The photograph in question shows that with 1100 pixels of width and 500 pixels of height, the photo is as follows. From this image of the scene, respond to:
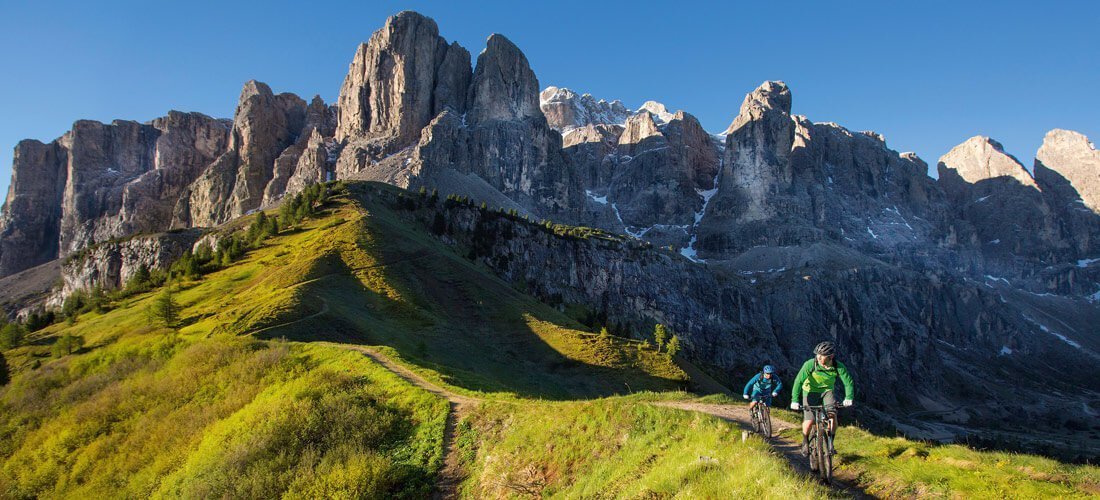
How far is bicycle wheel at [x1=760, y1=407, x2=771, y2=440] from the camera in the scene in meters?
15.6

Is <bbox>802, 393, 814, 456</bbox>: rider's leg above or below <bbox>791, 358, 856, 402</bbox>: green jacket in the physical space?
below

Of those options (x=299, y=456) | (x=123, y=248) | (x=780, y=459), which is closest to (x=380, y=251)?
(x=299, y=456)

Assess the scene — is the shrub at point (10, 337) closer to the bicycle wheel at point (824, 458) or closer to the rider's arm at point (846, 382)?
the bicycle wheel at point (824, 458)

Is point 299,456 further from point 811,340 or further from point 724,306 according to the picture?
point 811,340

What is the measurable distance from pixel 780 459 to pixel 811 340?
633 feet

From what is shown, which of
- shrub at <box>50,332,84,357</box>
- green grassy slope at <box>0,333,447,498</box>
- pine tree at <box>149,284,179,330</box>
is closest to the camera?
green grassy slope at <box>0,333,447,498</box>

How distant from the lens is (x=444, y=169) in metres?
180

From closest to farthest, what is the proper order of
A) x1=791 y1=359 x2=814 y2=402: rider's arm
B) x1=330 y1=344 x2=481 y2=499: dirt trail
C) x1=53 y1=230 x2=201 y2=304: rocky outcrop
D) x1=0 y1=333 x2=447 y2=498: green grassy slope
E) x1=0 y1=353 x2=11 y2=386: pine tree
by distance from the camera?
x1=791 y1=359 x2=814 y2=402: rider's arm, x1=330 y1=344 x2=481 y2=499: dirt trail, x1=0 y1=333 x2=447 y2=498: green grassy slope, x1=0 y1=353 x2=11 y2=386: pine tree, x1=53 y1=230 x2=201 y2=304: rocky outcrop

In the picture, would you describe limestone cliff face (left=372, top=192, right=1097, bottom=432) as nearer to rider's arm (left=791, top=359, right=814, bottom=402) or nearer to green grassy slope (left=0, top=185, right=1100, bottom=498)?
green grassy slope (left=0, top=185, right=1100, bottom=498)

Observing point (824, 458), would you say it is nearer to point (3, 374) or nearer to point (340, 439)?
point (340, 439)

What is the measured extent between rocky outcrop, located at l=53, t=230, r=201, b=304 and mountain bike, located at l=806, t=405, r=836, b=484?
129m

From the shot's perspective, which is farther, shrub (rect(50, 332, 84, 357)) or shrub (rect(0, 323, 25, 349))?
shrub (rect(0, 323, 25, 349))

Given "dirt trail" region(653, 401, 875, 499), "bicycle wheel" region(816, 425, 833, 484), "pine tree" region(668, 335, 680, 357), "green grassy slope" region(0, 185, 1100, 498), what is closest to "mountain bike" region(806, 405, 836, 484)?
"bicycle wheel" region(816, 425, 833, 484)

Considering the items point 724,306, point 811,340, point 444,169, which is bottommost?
point 811,340
